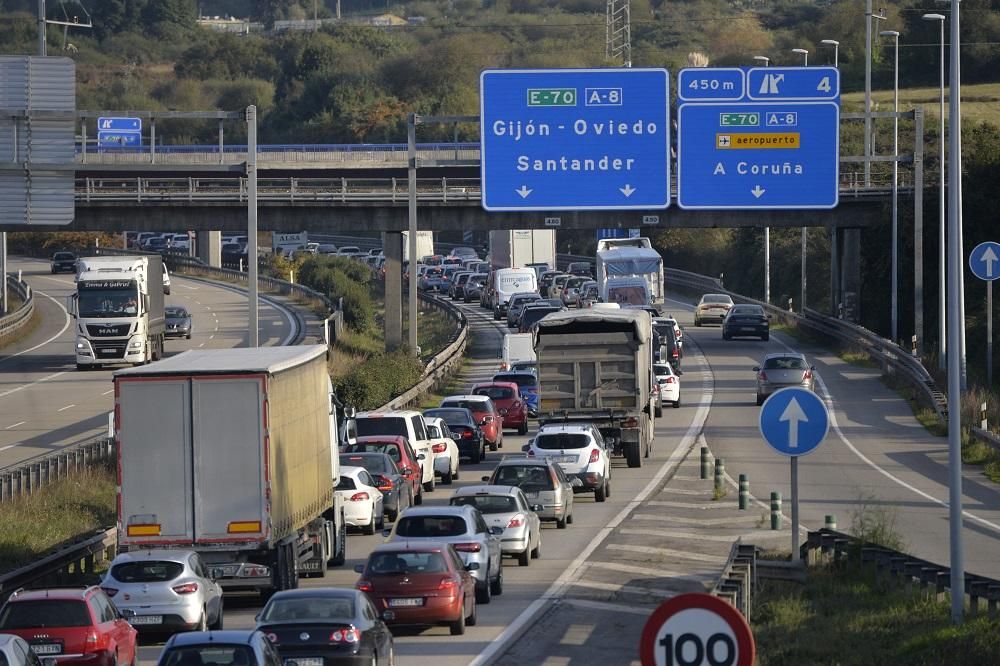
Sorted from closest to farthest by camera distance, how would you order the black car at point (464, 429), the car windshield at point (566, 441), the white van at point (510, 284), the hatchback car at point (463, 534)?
the hatchback car at point (463, 534)
the car windshield at point (566, 441)
the black car at point (464, 429)
the white van at point (510, 284)

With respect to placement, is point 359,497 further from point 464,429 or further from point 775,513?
point 464,429

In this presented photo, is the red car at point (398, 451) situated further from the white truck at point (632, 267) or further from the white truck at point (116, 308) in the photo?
the white truck at point (632, 267)

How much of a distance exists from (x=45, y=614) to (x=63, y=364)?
→ 48156mm

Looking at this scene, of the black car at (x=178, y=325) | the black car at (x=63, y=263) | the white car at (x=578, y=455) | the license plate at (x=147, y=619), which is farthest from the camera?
the black car at (x=63, y=263)

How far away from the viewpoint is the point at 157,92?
171 metres

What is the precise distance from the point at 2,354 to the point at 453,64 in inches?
3611

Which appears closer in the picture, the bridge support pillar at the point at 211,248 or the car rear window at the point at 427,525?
the car rear window at the point at 427,525

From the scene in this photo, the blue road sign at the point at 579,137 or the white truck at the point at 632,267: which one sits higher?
the blue road sign at the point at 579,137

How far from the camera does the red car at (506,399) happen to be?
46844mm

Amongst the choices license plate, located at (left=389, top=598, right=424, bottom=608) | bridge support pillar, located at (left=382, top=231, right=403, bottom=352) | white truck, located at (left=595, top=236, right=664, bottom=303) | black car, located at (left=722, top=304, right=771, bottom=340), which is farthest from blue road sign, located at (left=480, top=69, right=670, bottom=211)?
white truck, located at (left=595, top=236, right=664, bottom=303)

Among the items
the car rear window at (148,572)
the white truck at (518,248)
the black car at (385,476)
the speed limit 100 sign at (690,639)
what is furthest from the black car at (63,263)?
the speed limit 100 sign at (690,639)

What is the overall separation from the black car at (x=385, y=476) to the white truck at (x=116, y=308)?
90.9 feet

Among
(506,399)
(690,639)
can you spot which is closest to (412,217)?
(506,399)

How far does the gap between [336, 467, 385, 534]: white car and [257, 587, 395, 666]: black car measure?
11649mm
